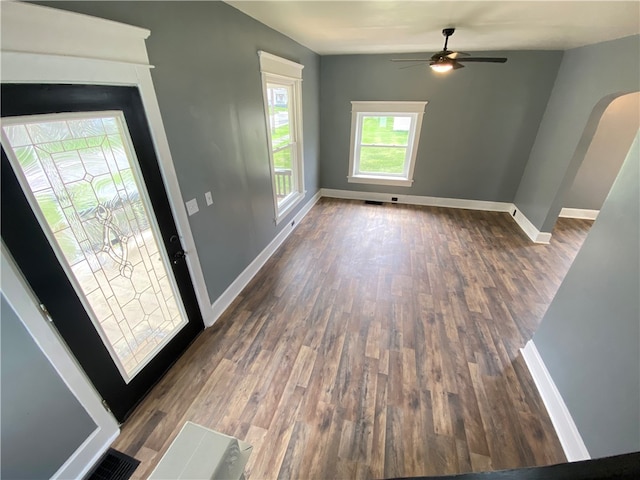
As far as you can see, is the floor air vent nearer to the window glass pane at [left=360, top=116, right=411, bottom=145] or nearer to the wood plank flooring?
the wood plank flooring

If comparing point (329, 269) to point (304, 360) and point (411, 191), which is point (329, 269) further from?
point (411, 191)

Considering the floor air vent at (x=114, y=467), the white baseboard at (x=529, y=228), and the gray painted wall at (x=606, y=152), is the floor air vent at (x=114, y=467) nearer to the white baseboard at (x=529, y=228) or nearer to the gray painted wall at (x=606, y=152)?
the white baseboard at (x=529, y=228)

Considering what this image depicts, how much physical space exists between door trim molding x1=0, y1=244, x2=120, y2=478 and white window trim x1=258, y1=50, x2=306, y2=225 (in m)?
2.51

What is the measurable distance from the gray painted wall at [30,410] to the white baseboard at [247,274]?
1168 millimetres

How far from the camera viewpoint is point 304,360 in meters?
2.24

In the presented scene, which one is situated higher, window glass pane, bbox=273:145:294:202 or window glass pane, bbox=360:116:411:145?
window glass pane, bbox=360:116:411:145

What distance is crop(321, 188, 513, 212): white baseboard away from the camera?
5.14m

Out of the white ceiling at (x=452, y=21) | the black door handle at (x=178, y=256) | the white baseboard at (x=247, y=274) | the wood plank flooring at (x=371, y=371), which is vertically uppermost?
the white ceiling at (x=452, y=21)

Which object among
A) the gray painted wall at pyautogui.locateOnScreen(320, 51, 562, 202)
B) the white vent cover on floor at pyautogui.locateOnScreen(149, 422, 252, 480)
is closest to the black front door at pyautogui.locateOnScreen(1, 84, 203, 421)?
the white vent cover on floor at pyautogui.locateOnScreen(149, 422, 252, 480)

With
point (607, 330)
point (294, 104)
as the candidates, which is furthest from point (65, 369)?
point (294, 104)

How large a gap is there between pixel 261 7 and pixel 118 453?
343cm

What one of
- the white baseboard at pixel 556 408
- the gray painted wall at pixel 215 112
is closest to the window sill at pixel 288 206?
the gray painted wall at pixel 215 112

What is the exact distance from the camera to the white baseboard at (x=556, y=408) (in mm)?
1619

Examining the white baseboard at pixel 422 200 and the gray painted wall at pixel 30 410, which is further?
the white baseboard at pixel 422 200
